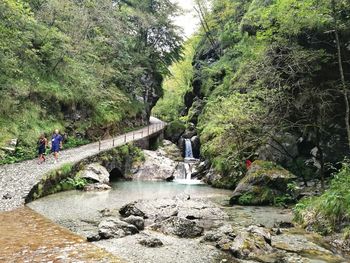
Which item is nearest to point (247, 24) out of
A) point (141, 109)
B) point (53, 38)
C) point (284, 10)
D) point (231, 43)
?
point (284, 10)

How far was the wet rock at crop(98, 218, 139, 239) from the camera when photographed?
10719 mm

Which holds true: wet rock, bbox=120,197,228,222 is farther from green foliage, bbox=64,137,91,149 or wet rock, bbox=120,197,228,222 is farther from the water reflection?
green foliage, bbox=64,137,91,149

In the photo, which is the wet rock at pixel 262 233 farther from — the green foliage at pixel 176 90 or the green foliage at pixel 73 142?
the green foliage at pixel 176 90

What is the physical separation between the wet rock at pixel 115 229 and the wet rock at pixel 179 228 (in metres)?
0.96

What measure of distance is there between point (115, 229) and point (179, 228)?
2.07 metres

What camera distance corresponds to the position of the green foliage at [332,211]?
36.7 ft

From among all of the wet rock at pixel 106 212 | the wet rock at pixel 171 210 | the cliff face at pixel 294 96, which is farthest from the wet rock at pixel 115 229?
the cliff face at pixel 294 96

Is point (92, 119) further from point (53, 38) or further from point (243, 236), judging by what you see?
point (243, 236)

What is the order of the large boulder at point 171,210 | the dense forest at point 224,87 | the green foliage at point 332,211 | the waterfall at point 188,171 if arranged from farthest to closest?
1. the waterfall at point 188,171
2. the dense forest at point 224,87
3. the large boulder at point 171,210
4. the green foliage at point 332,211

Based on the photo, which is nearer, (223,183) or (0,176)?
(0,176)

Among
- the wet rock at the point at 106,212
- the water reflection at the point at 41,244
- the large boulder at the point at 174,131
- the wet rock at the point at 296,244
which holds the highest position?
the large boulder at the point at 174,131

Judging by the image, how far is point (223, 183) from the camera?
936 inches

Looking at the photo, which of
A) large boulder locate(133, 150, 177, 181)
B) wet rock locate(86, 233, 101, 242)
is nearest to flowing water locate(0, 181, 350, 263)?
wet rock locate(86, 233, 101, 242)

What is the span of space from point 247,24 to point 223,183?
11557 millimetres
